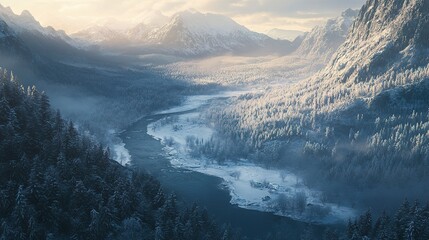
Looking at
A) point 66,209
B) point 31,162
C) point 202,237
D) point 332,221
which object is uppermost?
point 31,162

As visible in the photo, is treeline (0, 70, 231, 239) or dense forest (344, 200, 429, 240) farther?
dense forest (344, 200, 429, 240)

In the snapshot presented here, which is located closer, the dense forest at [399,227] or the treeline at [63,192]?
the treeline at [63,192]

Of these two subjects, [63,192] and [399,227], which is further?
[399,227]

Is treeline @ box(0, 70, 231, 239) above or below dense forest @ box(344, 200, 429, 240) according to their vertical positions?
above

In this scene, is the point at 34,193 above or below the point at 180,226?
above

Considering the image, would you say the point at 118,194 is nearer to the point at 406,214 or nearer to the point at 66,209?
the point at 66,209

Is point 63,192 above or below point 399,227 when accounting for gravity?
above

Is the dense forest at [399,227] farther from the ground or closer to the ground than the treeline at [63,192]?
closer to the ground

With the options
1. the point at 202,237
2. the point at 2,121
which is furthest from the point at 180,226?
the point at 2,121
